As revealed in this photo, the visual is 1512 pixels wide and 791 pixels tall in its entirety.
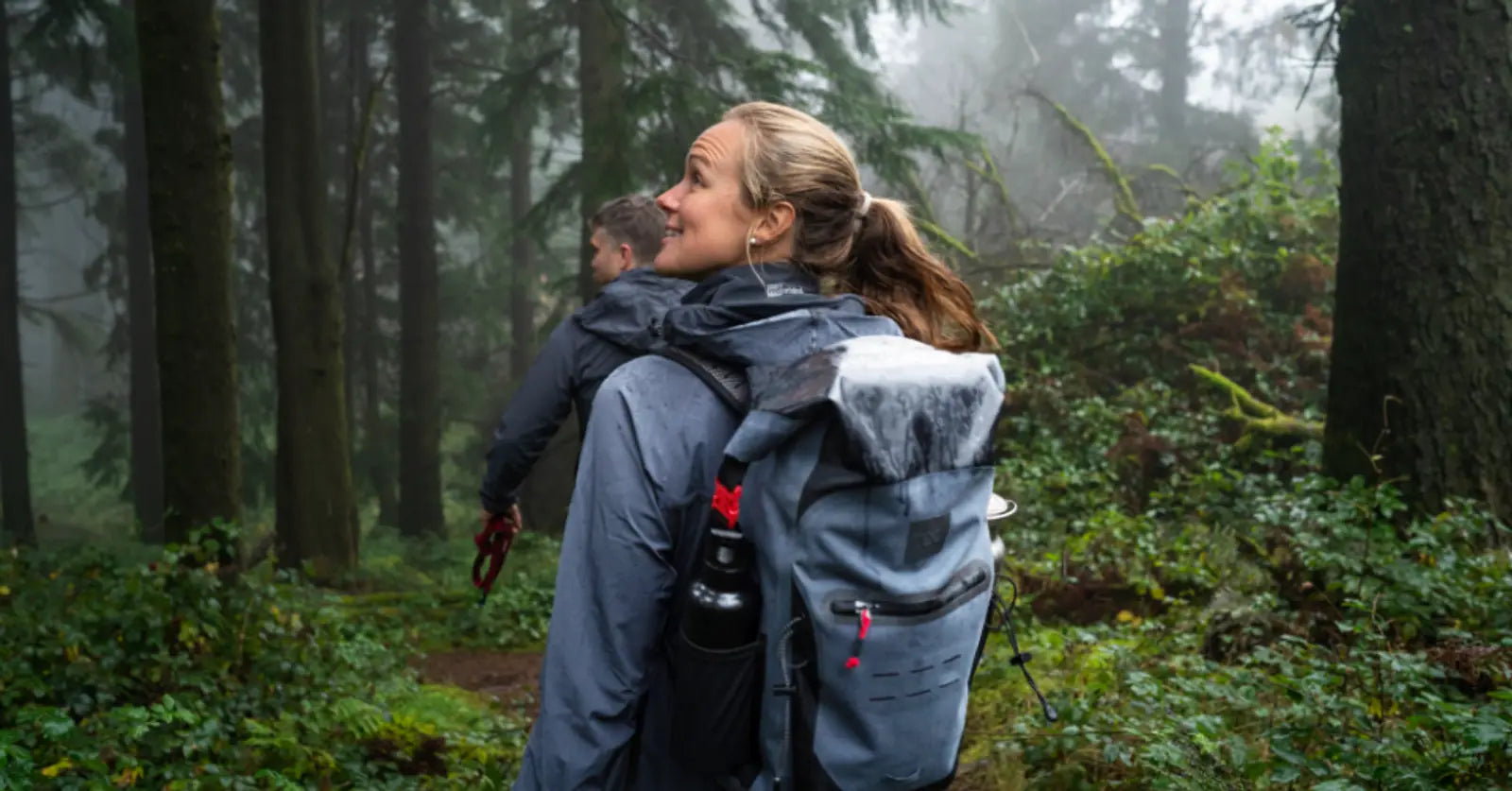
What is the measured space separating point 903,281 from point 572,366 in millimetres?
2444

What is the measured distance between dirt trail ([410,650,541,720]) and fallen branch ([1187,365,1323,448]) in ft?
16.3

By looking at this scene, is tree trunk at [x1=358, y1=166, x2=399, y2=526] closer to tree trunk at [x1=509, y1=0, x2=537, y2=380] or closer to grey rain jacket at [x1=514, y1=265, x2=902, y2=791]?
tree trunk at [x1=509, y1=0, x2=537, y2=380]

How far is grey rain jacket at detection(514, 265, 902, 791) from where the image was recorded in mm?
1933

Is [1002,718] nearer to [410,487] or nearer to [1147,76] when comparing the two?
[410,487]

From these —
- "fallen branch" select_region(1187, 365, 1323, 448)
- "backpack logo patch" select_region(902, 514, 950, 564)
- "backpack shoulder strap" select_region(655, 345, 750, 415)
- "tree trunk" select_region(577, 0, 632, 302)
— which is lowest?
"fallen branch" select_region(1187, 365, 1323, 448)

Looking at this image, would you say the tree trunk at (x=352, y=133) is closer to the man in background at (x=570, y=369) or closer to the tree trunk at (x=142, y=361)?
the tree trunk at (x=142, y=361)

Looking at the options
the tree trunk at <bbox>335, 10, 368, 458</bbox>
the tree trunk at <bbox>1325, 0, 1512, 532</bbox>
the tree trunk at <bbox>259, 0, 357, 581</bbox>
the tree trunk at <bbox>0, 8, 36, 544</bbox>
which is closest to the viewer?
the tree trunk at <bbox>1325, 0, 1512, 532</bbox>

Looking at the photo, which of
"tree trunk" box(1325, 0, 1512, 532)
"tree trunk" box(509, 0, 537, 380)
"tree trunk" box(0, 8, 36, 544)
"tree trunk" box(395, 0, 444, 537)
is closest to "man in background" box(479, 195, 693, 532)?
"tree trunk" box(1325, 0, 1512, 532)

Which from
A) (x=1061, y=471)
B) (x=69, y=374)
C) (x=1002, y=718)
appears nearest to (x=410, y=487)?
(x=1061, y=471)

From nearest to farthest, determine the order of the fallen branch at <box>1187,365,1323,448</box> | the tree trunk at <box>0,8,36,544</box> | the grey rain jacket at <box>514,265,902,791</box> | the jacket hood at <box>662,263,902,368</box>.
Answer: the grey rain jacket at <box>514,265,902,791</box>
the jacket hood at <box>662,263,902,368</box>
the fallen branch at <box>1187,365,1323,448</box>
the tree trunk at <box>0,8,36,544</box>

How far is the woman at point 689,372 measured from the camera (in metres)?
1.95

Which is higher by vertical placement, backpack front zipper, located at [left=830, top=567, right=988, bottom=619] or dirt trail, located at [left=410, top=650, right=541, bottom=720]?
backpack front zipper, located at [left=830, top=567, right=988, bottom=619]

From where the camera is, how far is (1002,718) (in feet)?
15.6

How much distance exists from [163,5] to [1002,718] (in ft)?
17.7
